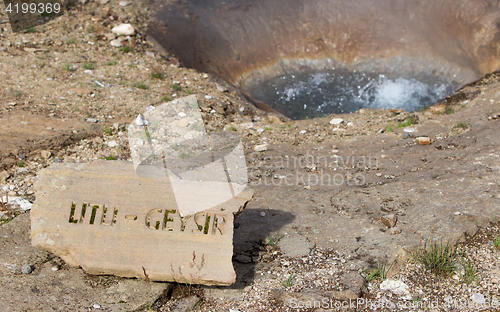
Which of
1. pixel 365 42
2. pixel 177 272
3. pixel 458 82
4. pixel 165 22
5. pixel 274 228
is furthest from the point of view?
pixel 365 42

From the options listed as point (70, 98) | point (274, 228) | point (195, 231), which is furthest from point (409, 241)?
point (70, 98)

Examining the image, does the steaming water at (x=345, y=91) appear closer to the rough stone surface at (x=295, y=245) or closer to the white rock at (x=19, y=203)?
the rough stone surface at (x=295, y=245)

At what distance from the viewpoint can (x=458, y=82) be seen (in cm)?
706

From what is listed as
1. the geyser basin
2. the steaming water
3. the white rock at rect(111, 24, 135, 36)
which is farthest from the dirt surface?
the steaming water

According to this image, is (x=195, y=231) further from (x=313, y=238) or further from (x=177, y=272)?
(x=313, y=238)

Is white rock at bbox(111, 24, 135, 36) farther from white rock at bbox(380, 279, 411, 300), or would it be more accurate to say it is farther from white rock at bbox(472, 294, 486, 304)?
white rock at bbox(472, 294, 486, 304)

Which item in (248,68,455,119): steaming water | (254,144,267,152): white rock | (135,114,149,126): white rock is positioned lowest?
(248,68,455,119): steaming water

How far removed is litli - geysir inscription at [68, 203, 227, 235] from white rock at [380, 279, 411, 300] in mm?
1026

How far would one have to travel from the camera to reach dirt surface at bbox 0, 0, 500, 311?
2369 mm

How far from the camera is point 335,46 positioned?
784cm

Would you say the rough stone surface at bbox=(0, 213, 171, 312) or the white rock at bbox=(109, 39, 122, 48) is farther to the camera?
the white rock at bbox=(109, 39, 122, 48)

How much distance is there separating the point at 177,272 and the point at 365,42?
263 inches

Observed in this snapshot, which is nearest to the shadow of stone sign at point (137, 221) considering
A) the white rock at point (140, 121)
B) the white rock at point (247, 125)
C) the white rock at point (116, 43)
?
the white rock at point (140, 121)

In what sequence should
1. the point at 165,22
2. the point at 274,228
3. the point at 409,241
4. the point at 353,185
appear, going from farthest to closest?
the point at 165,22, the point at 353,185, the point at 274,228, the point at 409,241
